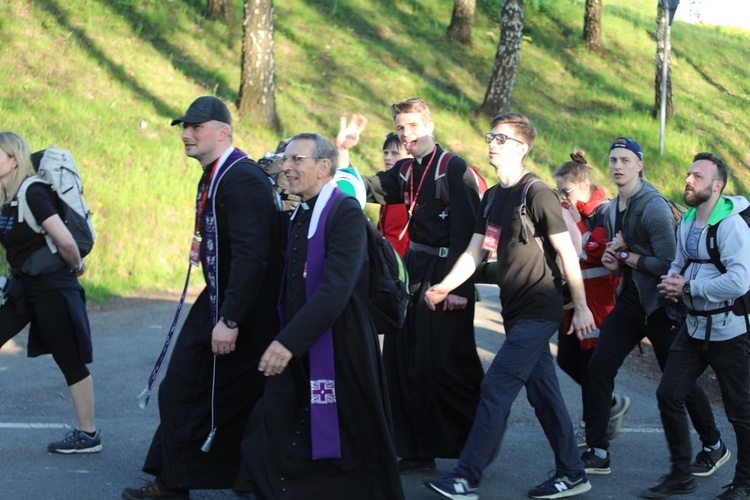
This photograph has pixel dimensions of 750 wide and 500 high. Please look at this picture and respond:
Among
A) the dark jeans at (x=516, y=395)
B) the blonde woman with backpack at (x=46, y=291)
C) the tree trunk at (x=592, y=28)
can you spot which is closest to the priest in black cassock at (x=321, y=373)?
the dark jeans at (x=516, y=395)

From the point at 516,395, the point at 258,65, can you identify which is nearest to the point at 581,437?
the point at 516,395

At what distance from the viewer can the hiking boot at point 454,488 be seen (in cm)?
514

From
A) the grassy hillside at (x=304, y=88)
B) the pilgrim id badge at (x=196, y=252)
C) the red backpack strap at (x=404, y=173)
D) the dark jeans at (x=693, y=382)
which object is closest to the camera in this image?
the pilgrim id badge at (x=196, y=252)

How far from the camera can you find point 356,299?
14.9ft

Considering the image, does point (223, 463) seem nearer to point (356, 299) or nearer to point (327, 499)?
point (327, 499)

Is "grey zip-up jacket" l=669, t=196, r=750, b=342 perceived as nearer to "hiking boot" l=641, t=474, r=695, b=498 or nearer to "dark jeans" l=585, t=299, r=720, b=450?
"dark jeans" l=585, t=299, r=720, b=450

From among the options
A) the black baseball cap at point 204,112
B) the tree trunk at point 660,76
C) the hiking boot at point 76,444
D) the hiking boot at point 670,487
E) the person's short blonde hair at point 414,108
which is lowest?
the hiking boot at point 670,487

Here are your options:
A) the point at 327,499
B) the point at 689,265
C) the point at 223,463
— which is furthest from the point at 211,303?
the point at 689,265

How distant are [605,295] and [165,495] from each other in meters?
3.28

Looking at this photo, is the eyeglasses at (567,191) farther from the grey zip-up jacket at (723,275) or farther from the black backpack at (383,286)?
the black backpack at (383,286)

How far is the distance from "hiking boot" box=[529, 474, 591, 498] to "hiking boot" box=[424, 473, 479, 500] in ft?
1.84

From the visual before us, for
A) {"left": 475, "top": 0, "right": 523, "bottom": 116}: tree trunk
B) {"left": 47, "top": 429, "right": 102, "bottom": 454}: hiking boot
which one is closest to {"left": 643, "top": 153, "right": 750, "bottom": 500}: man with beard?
{"left": 47, "top": 429, "right": 102, "bottom": 454}: hiking boot

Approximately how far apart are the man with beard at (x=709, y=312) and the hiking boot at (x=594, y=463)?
454mm

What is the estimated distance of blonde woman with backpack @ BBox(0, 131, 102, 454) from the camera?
19.5ft
